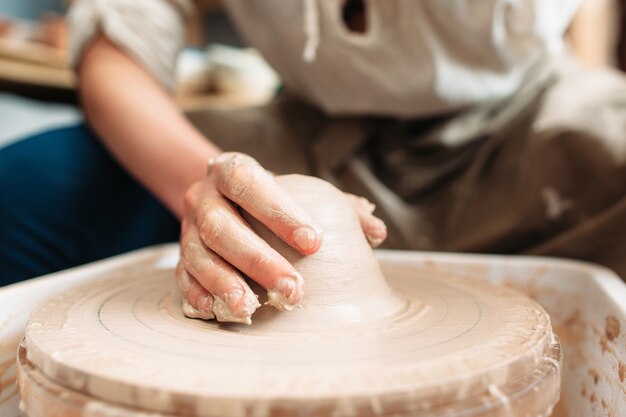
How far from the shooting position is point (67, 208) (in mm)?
1179

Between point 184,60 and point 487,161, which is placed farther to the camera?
point 184,60

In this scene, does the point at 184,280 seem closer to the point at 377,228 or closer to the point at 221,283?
the point at 221,283

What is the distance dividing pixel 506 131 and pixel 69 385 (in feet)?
3.08

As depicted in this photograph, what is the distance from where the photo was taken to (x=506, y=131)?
1.16 m

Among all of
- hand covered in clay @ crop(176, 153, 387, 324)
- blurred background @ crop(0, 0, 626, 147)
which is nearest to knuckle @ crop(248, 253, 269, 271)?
hand covered in clay @ crop(176, 153, 387, 324)

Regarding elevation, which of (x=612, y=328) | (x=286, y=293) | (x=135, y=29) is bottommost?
(x=612, y=328)

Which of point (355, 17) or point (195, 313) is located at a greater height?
point (355, 17)

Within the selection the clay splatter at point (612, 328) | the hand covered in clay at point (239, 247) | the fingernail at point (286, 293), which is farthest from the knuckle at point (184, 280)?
the clay splatter at point (612, 328)

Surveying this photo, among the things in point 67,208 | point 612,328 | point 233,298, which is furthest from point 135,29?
point 612,328

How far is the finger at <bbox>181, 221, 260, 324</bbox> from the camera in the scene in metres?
0.55

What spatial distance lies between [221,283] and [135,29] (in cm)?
77

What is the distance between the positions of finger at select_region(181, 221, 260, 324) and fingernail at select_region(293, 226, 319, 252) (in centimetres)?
6

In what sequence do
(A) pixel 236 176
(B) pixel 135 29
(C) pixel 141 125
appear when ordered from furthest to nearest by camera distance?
(B) pixel 135 29
(C) pixel 141 125
(A) pixel 236 176

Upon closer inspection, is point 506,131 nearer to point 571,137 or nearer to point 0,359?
point 571,137
